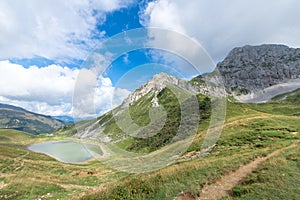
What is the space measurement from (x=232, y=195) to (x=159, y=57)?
15254 millimetres

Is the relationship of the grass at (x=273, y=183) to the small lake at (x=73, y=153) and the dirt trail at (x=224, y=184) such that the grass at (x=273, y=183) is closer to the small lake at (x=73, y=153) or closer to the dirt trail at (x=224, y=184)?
the dirt trail at (x=224, y=184)

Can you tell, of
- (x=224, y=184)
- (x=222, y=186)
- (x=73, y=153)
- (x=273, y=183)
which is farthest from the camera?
(x=73, y=153)

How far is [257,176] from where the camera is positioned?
45.6ft

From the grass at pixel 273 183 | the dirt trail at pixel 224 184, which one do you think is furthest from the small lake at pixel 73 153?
the grass at pixel 273 183

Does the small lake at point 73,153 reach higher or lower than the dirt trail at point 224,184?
higher

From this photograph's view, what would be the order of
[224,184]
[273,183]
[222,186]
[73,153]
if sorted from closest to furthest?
1. [273,183]
2. [222,186]
3. [224,184]
4. [73,153]

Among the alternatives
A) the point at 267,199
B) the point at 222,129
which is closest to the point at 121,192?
the point at 267,199

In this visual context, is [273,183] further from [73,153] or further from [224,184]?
[73,153]

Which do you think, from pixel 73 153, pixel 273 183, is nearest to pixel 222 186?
pixel 273 183

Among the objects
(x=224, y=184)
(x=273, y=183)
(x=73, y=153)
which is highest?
(x=73, y=153)

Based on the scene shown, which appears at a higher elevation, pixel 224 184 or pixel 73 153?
pixel 73 153

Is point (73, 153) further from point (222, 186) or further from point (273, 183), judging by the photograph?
point (273, 183)

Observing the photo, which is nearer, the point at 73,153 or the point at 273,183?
the point at 273,183

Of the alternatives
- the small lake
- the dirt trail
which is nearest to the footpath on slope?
the dirt trail
